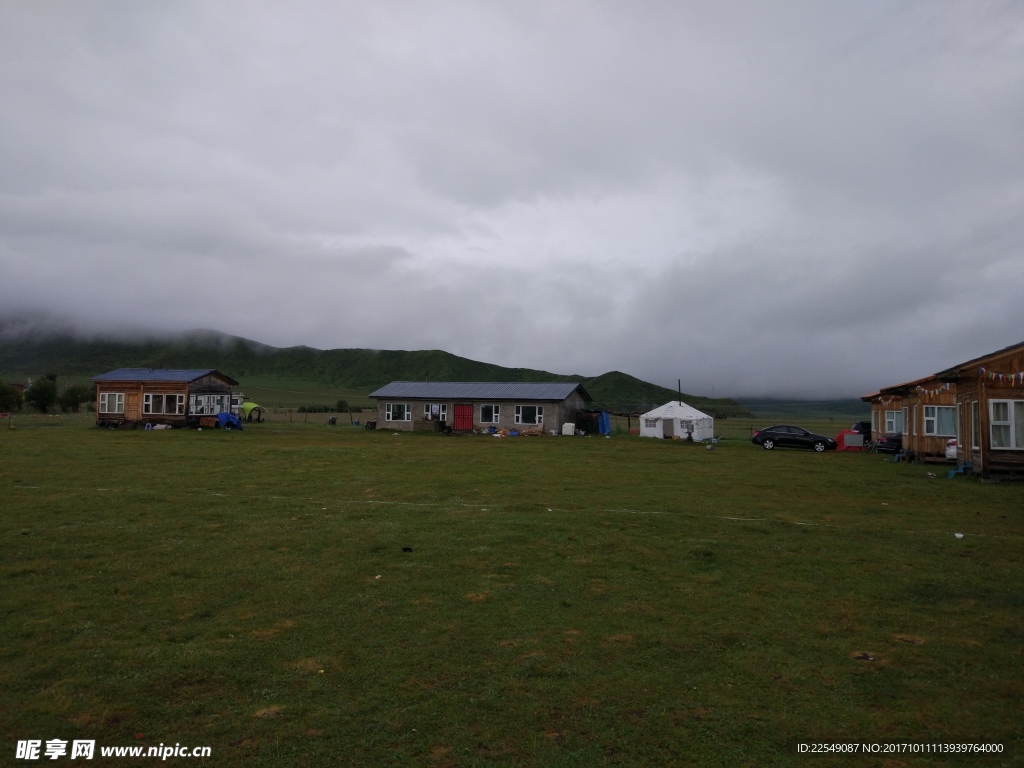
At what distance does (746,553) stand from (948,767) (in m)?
6.42

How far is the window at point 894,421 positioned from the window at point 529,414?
23234mm

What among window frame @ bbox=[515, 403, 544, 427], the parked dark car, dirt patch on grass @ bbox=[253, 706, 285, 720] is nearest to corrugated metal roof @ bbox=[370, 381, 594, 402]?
window frame @ bbox=[515, 403, 544, 427]

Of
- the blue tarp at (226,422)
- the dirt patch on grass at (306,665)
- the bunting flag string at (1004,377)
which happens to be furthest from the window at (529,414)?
the dirt patch on grass at (306,665)

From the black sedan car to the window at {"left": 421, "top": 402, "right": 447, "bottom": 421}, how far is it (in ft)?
79.7

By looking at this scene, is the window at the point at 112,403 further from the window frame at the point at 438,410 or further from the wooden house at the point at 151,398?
the window frame at the point at 438,410

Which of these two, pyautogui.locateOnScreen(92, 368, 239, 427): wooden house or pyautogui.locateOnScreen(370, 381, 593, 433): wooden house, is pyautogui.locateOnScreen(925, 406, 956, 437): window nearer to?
pyautogui.locateOnScreen(370, 381, 593, 433): wooden house

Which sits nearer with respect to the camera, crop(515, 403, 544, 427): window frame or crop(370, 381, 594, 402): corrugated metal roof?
crop(515, 403, 544, 427): window frame

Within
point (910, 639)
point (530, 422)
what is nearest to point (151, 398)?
point (530, 422)

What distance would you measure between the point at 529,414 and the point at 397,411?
11392 mm

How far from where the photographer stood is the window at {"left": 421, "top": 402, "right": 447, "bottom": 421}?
55.2 meters

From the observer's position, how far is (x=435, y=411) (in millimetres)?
55281

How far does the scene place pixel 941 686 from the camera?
587 centimetres

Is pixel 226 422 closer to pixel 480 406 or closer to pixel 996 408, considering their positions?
pixel 480 406

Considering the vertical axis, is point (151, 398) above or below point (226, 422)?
above
